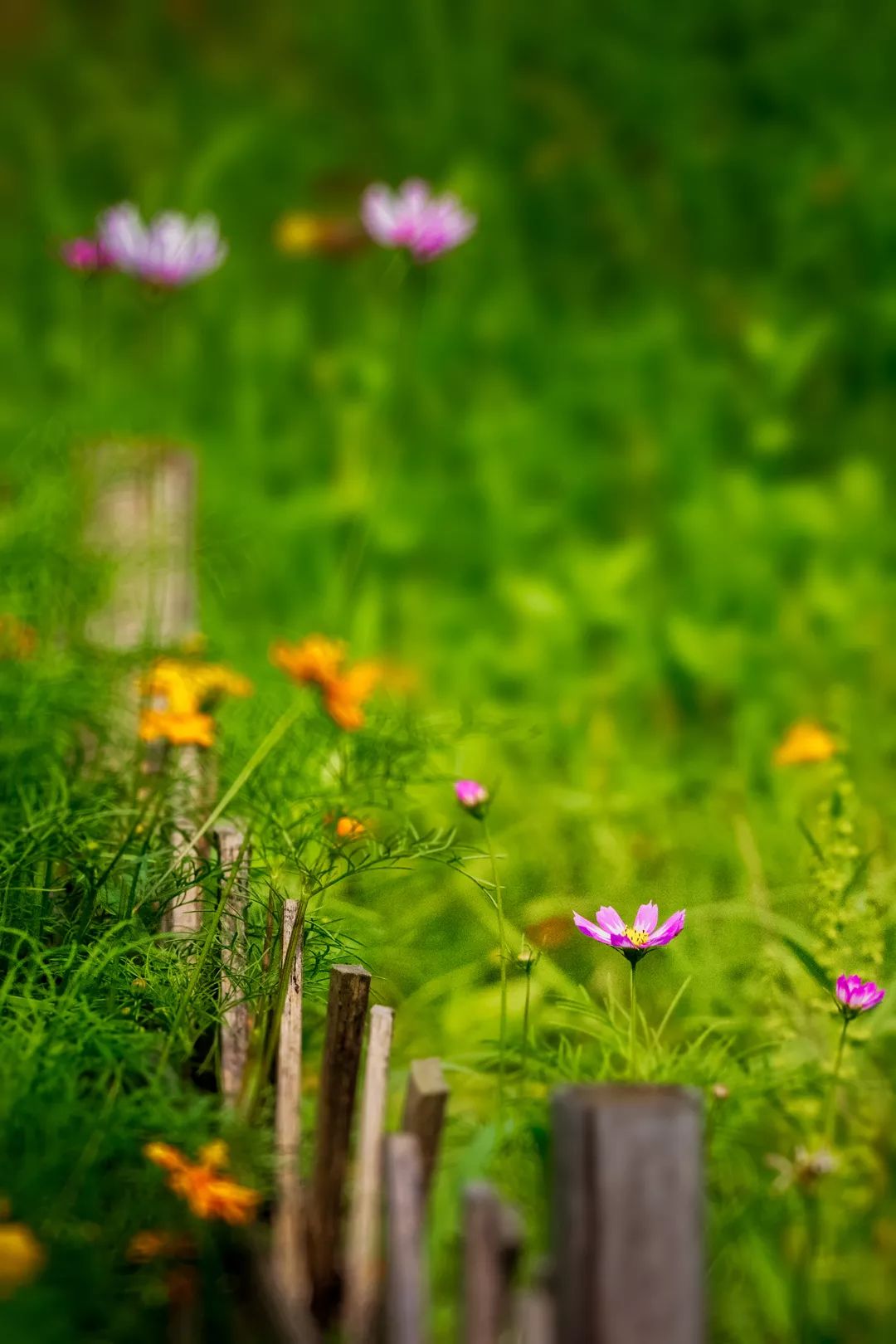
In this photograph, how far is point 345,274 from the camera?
3.70 metres

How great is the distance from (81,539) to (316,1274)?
1.31m

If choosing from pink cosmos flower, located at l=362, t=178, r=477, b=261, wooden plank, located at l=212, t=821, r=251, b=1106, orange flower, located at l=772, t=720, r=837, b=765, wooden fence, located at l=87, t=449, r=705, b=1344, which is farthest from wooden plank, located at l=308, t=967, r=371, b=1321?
pink cosmos flower, located at l=362, t=178, r=477, b=261

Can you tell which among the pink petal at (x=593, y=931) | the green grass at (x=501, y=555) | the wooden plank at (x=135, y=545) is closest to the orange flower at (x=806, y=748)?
the green grass at (x=501, y=555)

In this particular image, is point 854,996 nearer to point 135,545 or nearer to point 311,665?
point 311,665

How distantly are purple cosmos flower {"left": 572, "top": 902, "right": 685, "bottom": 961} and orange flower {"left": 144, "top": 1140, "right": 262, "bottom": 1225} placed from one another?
0.31m

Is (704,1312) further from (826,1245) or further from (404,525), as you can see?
(404,525)

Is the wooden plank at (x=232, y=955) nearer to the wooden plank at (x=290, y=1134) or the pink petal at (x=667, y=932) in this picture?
the wooden plank at (x=290, y=1134)

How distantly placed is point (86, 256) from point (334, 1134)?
1247 mm

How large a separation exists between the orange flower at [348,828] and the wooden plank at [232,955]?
0.30 feet

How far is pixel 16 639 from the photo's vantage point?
175cm

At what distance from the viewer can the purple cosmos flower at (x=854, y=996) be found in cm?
110

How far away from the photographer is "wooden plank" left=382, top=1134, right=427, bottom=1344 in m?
0.76

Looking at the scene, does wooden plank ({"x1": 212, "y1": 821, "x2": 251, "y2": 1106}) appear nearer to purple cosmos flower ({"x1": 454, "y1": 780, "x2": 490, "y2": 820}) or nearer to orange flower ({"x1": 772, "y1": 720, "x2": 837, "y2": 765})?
purple cosmos flower ({"x1": 454, "y1": 780, "x2": 490, "y2": 820})

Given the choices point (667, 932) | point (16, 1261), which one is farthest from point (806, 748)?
point (16, 1261)
